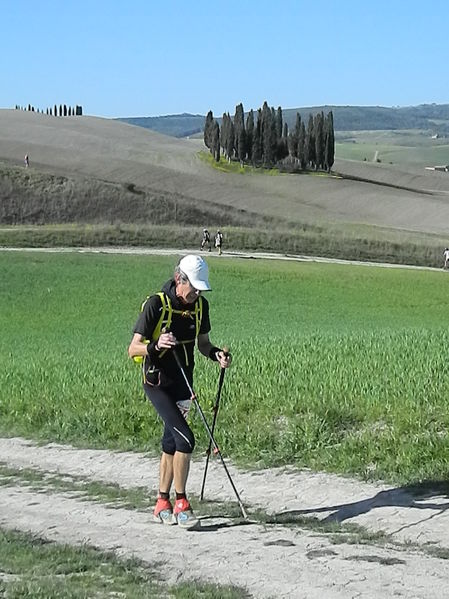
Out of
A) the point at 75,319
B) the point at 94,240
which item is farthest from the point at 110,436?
the point at 94,240

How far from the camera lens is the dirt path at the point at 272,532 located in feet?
24.6

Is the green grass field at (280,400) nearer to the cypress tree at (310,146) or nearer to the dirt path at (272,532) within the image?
the dirt path at (272,532)

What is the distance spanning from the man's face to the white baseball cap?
0.22 feet

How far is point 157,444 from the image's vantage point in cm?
1307

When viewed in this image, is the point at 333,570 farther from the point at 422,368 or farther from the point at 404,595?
the point at 422,368

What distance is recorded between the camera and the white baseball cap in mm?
9032

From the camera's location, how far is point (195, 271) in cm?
905

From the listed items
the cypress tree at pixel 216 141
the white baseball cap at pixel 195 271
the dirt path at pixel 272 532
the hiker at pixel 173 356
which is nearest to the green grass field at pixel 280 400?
the dirt path at pixel 272 532

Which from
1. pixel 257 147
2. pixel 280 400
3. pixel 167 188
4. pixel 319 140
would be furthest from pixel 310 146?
pixel 280 400

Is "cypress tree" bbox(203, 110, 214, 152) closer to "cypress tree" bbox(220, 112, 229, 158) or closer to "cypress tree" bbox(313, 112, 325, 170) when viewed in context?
"cypress tree" bbox(220, 112, 229, 158)

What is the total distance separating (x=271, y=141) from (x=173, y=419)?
12041cm

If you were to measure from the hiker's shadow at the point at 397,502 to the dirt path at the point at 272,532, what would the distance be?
0.4 inches

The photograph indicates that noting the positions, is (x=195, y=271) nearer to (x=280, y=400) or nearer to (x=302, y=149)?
(x=280, y=400)

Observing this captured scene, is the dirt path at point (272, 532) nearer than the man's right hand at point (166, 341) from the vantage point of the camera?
Yes
